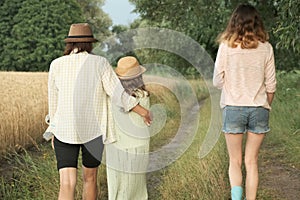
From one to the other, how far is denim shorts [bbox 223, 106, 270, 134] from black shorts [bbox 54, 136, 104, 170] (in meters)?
1.10

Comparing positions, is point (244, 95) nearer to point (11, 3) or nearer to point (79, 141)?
point (79, 141)

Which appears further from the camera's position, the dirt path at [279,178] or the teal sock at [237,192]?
the dirt path at [279,178]

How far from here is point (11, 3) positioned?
157ft

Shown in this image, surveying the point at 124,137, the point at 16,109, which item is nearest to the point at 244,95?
the point at 124,137

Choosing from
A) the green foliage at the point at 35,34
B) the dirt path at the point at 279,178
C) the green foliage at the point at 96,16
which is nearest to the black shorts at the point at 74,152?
the dirt path at the point at 279,178

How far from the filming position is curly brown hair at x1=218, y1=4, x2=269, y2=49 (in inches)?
186

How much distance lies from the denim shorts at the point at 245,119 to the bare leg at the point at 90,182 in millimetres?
1182

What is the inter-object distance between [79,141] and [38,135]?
662cm

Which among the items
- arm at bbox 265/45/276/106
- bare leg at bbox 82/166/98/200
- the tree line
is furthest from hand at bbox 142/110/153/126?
the tree line

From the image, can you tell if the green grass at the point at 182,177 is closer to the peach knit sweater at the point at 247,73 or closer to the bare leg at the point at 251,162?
the bare leg at the point at 251,162

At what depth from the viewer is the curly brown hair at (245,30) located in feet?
15.5

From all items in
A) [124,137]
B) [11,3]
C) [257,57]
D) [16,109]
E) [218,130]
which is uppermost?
[257,57]

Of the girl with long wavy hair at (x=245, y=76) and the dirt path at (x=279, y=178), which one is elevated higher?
the girl with long wavy hair at (x=245, y=76)

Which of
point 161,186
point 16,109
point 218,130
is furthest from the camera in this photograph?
point 16,109
